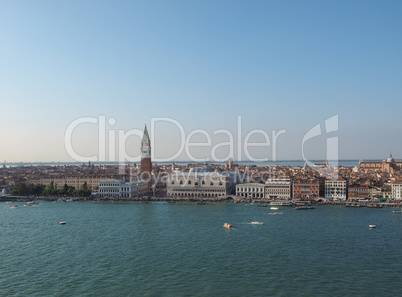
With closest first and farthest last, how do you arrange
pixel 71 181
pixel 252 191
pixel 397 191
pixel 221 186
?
pixel 397 191, pixel 252 191, pixel 221 186, pixel 71 181

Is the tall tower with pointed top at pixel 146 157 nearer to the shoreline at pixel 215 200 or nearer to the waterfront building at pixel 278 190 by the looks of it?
the shoreline at pixel 215 200

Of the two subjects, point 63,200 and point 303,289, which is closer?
point 303,289

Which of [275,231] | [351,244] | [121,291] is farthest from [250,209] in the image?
[121,291]

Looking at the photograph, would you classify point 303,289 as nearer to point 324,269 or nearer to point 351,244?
point 324,269

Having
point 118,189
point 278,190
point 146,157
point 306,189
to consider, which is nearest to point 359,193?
point 306,189

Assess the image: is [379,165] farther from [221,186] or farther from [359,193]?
[221,186]
